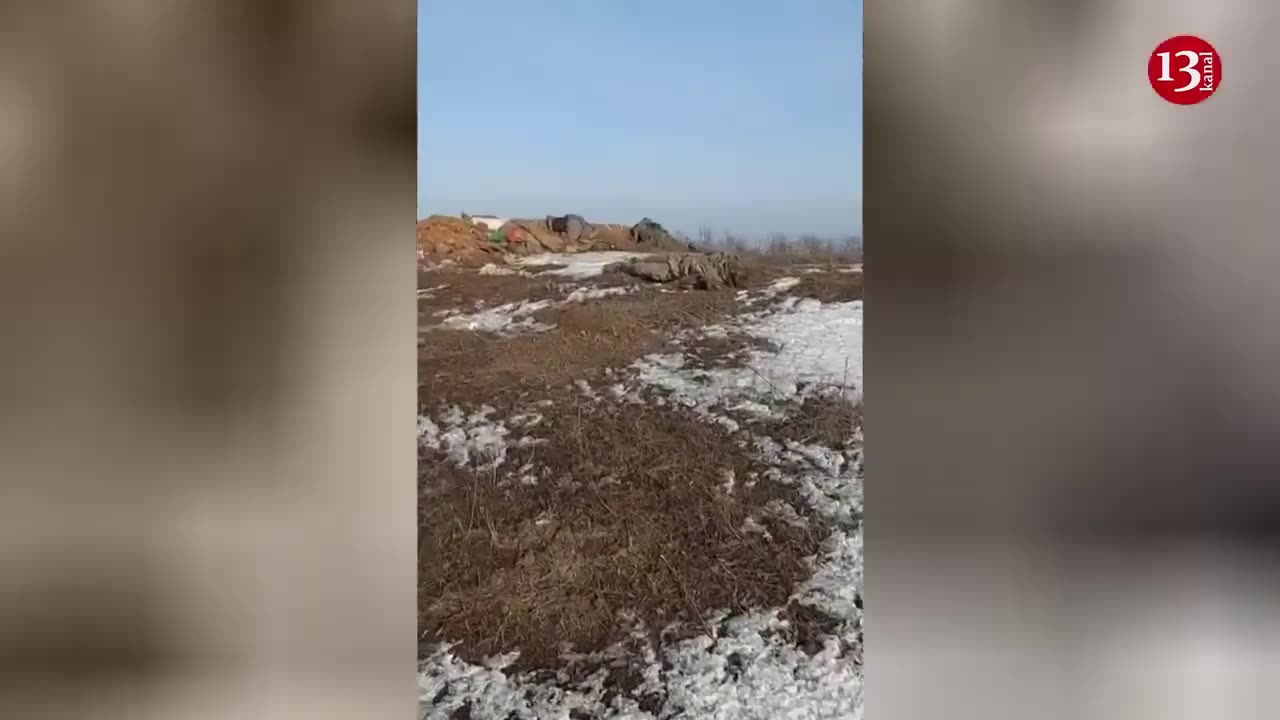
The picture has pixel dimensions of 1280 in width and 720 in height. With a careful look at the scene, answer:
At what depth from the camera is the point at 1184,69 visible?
1.25m

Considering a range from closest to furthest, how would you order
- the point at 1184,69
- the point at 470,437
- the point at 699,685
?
the point at 1184,69 → the point at 699,685 → the point at 470,437

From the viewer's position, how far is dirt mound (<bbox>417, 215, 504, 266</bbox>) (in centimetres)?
165

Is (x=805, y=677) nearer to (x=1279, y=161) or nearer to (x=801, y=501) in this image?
(x=801, y=501)

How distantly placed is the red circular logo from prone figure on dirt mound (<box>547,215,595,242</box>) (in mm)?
1181

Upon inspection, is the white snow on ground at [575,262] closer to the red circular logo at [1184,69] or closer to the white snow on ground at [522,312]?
the white snow on ground at [522,312]

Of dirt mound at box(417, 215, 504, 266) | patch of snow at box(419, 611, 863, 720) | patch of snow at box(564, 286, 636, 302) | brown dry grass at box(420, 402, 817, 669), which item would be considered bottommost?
patch of snow at box(419, 611, 863, 720)

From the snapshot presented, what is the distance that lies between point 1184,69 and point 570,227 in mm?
1268

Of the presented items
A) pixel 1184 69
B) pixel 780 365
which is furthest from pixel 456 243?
pixel 1184 69

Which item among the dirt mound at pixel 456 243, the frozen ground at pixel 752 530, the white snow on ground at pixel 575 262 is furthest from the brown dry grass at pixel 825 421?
the dirt mound at pixel 456 243

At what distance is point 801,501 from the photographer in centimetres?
183

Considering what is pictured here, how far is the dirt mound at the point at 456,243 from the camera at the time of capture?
5.41 ft

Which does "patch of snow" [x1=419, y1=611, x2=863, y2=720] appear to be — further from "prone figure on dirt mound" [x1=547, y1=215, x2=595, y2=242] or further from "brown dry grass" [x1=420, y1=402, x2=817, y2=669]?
"prone figure on dirt mound" [x1=547, y1=215, x2=595, y2=242]

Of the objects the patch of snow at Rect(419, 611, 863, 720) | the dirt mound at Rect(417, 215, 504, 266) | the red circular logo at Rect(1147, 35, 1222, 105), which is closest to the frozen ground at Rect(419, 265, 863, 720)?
the patch of snow at Rect(419, 611, 863, 720)

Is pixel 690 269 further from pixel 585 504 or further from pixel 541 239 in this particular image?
pixel 585 504
